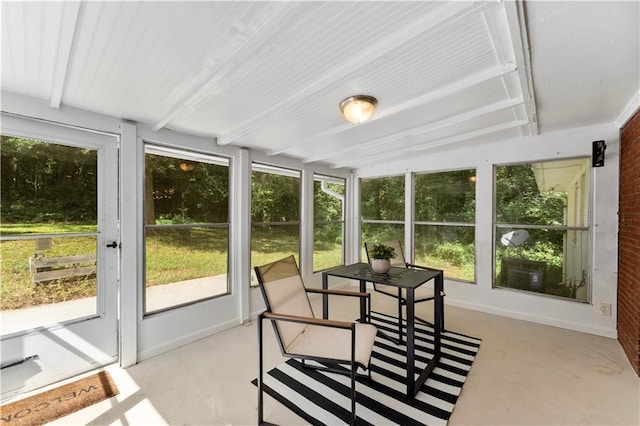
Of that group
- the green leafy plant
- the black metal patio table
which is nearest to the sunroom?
the green leafy plant

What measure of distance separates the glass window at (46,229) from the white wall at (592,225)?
175 inches

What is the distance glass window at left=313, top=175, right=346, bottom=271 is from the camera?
4777mm

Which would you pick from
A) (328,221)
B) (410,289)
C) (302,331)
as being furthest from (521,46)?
(328,221)

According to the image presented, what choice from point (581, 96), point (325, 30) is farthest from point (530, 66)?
point (325, 30)

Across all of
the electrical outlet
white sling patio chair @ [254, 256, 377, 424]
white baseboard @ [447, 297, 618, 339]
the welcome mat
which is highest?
white sling patio chair @ [254, 256, 377, 424]

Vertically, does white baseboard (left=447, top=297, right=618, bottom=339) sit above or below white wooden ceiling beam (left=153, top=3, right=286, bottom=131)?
below

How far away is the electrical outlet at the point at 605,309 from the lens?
2963 millimetres

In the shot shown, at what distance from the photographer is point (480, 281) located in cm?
384

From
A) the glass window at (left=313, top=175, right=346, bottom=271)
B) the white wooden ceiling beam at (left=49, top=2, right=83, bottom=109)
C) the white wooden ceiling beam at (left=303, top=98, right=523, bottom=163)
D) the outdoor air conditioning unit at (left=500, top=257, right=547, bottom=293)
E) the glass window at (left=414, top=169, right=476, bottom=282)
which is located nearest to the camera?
the white wooden ceiling beam at (left=49, top=2, right=83, bottom=109)

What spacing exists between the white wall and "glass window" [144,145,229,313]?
3320mm

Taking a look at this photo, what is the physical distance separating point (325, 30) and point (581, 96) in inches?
94.1

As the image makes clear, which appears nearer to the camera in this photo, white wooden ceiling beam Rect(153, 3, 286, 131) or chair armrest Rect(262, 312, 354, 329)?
white wooden ceiling beam Rect(153, 3, 286, 131)

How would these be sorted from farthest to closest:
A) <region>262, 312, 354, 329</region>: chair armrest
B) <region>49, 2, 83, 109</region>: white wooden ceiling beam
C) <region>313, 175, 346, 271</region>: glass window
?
<region>313, 175, 346, 271</region>: glass window < <region>262, 312, 354, 329</region>: chair armrest < <region>49, 2, 83, 109</region>: white wooden ceiling beam

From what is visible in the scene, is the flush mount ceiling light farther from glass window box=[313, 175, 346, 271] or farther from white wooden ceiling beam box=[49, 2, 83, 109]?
glass window box=[313, 175, 346, 271]
